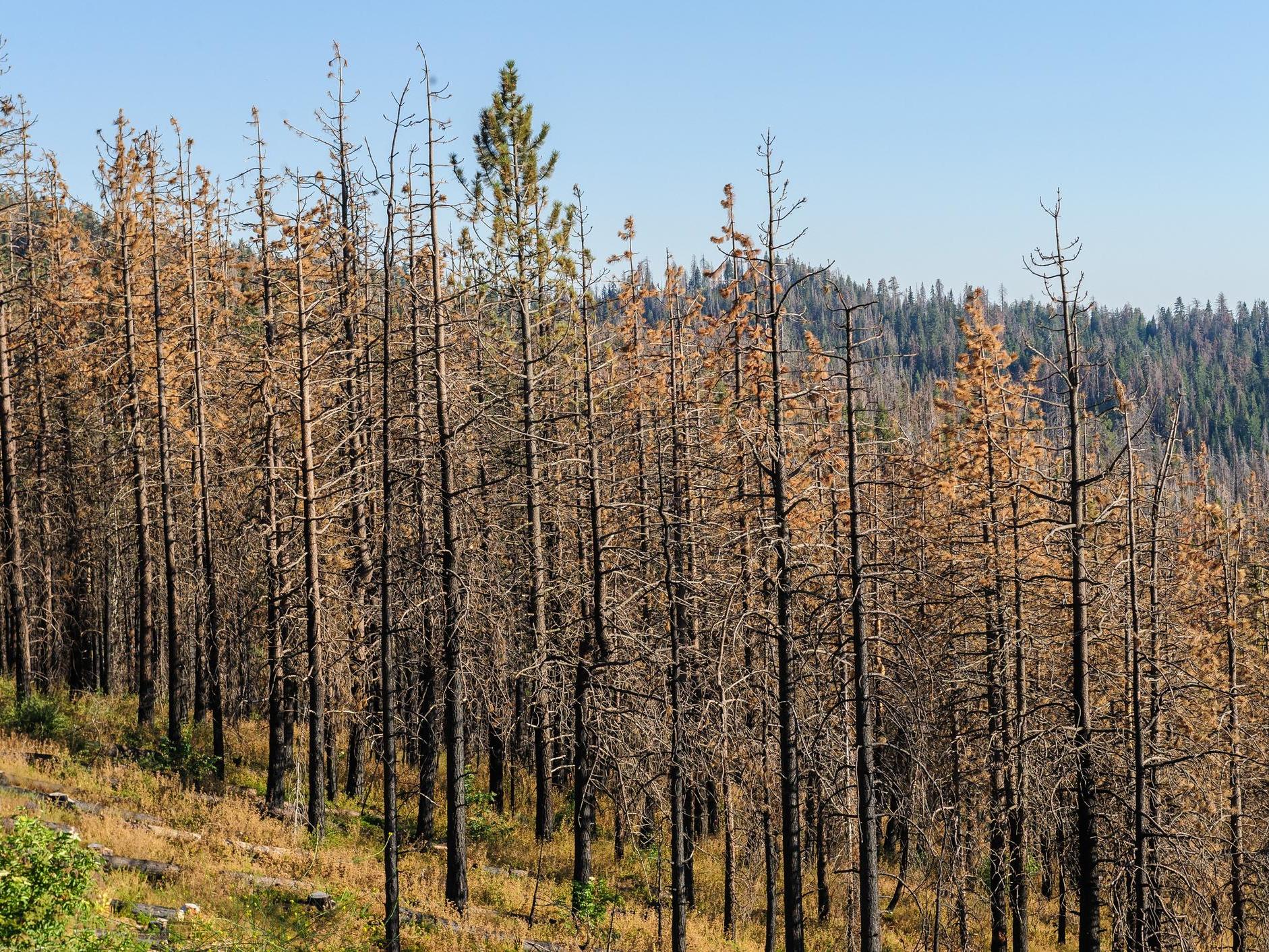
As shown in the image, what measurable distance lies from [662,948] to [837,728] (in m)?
5.56

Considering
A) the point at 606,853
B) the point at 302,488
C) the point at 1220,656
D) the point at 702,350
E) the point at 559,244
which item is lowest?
the point at 606,853

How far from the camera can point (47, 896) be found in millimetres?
8695

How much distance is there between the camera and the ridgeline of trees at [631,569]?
14.2 metres

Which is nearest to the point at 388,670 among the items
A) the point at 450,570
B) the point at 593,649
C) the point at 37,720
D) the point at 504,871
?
the point at 450,570

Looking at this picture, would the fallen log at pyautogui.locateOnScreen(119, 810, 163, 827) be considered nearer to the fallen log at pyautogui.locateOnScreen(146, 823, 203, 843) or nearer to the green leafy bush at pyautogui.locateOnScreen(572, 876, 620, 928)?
the fallen log at pyautogui.locateOnScreen(146, 823, 203, 843)

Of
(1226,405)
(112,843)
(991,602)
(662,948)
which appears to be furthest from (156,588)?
(1226,405)

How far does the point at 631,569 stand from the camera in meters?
20.0

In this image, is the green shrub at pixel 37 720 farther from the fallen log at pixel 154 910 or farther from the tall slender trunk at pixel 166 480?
the fallen log at pixel 154 910

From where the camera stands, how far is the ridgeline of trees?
1425 centimetres

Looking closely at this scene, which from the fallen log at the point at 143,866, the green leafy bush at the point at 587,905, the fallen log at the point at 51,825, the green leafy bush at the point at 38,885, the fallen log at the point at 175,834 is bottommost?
the green leafy bush at the point at 587,905

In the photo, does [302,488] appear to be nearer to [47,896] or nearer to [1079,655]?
[47,896]

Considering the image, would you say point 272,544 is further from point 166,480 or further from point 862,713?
point 862,713

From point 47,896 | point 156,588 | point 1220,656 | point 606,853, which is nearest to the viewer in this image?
point 47,896

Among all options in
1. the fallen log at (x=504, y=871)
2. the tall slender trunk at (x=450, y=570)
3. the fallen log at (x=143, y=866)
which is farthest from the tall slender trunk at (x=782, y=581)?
the fallen log at (x=143, y=866)
